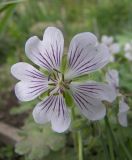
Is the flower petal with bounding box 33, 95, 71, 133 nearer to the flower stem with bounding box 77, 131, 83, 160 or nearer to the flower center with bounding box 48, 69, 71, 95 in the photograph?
the flower center with bounding box 48, 69, 71, 95

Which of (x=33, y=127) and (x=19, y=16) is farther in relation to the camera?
(x=19, y=16)

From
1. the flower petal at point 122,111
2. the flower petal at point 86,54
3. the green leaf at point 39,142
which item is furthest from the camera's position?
the green leaf at point 39,142

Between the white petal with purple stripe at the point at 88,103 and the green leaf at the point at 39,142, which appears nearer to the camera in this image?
the white petal with purple stripe at the point at 88,103

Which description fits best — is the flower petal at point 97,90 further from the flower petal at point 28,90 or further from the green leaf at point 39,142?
the green leaf at point 39,142

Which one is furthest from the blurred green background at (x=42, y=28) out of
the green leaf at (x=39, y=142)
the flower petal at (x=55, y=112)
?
the flower petal at (x=55, y=112)

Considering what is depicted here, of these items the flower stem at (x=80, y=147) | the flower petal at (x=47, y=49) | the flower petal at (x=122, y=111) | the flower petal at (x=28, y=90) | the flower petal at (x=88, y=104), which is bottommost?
the flower stem at (x=80, y=147)

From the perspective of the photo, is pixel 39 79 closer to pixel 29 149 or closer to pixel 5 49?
pixel 29 149

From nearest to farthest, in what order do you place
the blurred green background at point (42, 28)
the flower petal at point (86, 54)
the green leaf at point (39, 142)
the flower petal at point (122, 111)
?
1. the flower petal at point (86, 54)
2. the flower petal at point (122, 111)
3. the green leaf at point (39, 142)
4. the blurred green background at point (42, 28)

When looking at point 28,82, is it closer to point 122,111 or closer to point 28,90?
point 28,90

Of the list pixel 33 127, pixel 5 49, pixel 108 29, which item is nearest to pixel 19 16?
pixel 5 49
